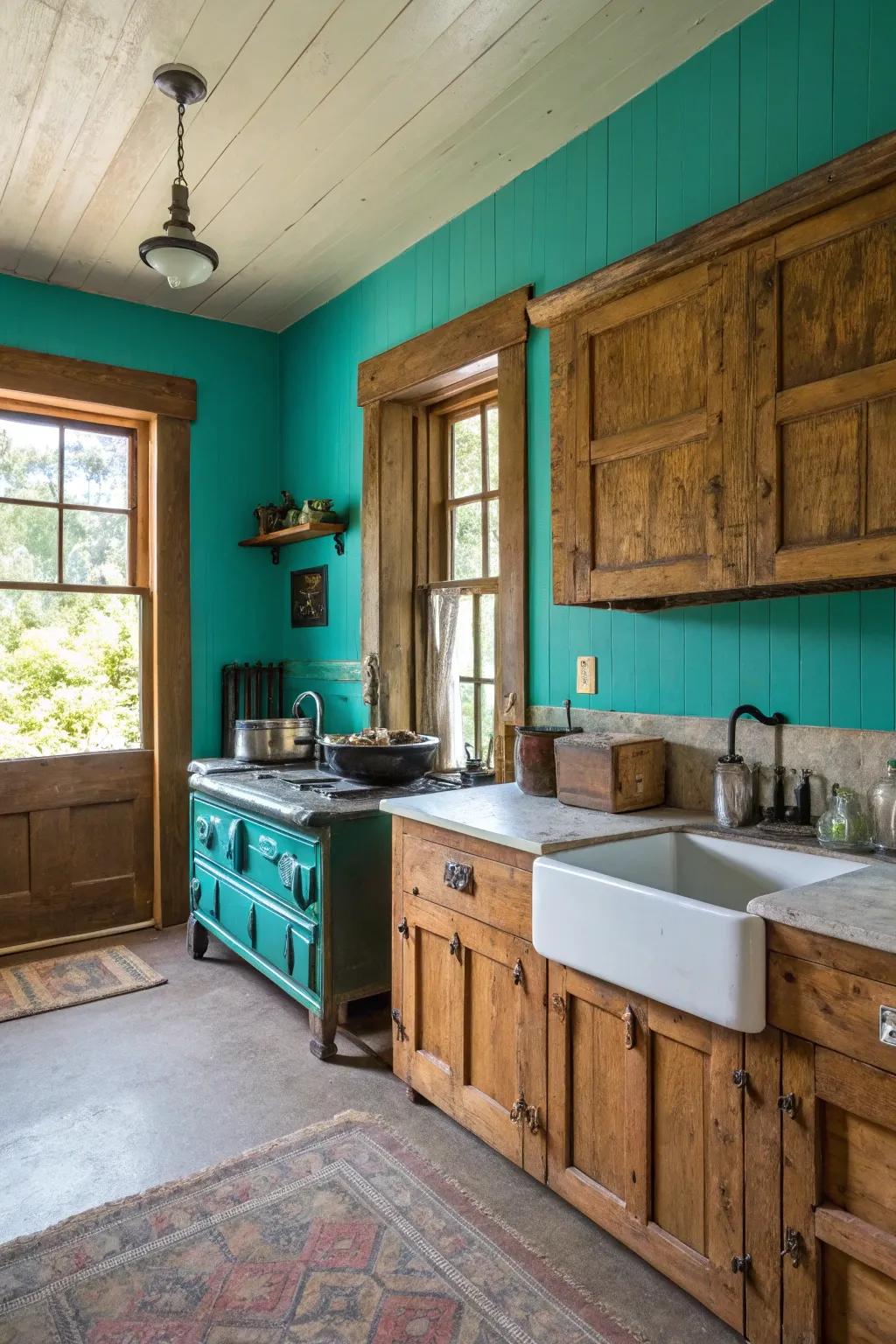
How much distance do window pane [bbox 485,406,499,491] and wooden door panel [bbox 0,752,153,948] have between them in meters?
2.14

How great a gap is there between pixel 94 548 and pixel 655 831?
121 inches

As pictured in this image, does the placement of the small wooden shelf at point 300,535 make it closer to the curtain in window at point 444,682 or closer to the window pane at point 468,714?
the curtain in window at point 444,682

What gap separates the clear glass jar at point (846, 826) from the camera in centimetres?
183

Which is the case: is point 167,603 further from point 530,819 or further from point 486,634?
point 530,819

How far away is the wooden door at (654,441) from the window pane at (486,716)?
3.23 feet

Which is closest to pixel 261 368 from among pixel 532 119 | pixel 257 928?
pixel 532 119

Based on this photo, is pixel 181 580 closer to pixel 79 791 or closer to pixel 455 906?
pixel 79 791

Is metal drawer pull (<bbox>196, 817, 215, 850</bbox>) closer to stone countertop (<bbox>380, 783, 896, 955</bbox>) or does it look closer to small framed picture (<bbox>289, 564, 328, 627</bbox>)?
small framed picture (<bbox>289, 564, 328, 627</bbox>)

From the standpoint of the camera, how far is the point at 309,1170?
6.82 ft

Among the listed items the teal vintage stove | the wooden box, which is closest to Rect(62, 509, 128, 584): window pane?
the teal vintage stove

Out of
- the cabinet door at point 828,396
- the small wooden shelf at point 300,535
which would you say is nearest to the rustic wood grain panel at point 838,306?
the cabinet door at point 828,396

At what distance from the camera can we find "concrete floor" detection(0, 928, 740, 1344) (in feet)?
5.90


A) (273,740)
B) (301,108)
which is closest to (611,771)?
(273,740)

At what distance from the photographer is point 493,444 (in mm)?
3301
